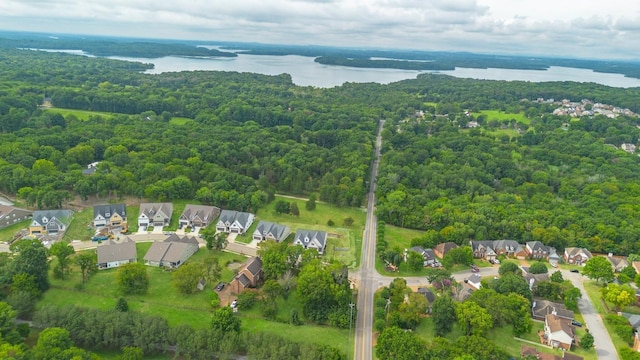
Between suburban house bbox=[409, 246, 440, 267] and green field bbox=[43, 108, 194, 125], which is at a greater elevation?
green field bbox=[43, 108, 194, 125]

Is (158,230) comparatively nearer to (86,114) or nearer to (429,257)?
(429,257)

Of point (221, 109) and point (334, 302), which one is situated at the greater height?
point (221, 109)

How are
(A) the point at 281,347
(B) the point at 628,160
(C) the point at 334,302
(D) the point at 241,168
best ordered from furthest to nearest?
(B) the point at 628,160, (D) the point at 241,168, (C) the point at 334,302, (A) the point at 281,347

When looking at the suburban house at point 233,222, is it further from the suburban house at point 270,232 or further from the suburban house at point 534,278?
the suburban house at point 534,278

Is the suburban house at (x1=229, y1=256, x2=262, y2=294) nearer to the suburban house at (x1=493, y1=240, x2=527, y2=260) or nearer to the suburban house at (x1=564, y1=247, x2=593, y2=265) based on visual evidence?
the suburban house at (x1=493, y1=240, x2=527, y2=260)

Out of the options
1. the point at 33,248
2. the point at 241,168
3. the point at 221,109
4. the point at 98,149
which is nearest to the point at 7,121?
the point at 98,149

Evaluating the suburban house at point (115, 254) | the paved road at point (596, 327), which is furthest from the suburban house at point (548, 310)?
the suburban house at point (115, 254)

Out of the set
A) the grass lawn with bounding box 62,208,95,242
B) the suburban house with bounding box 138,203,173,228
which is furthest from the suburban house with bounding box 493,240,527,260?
the grass lawn with bounding box 62,208,95,242

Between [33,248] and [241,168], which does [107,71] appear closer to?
[241,168]
